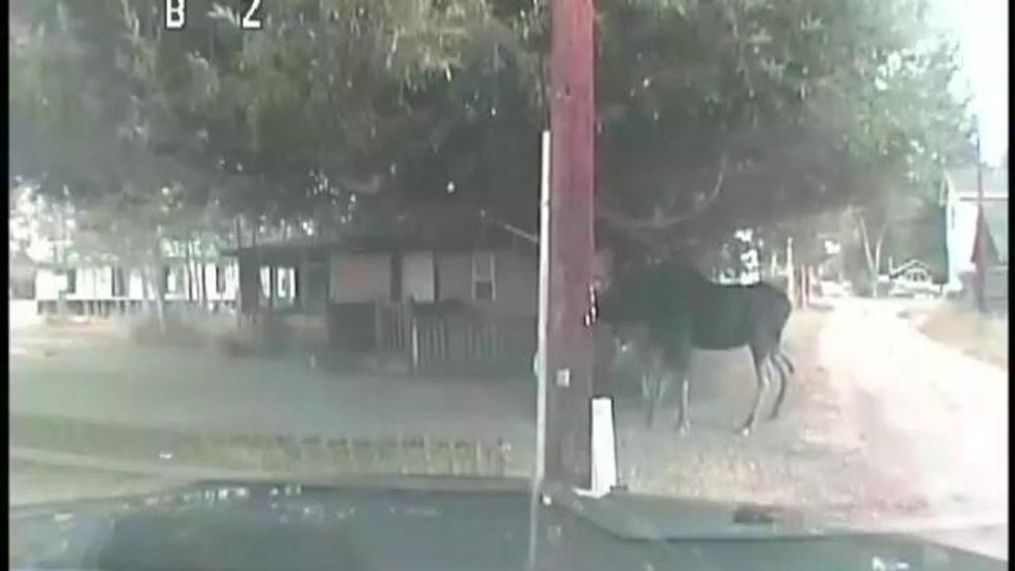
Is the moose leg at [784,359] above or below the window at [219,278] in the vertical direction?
below

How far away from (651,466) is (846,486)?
307 mm

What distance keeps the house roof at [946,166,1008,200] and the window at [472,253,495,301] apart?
2.40 feet

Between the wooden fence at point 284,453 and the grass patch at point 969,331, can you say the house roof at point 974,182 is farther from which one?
the wooden fence at point 284,453

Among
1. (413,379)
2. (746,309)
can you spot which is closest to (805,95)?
(746,309)

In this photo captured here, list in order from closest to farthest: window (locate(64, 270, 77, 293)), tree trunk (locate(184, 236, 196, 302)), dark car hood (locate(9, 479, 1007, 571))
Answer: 1. dark car hood (locate(9, 479, 1007, 571))
2. window (locate(64, 270, 77, 293))
3. tree trunk (locate(184, 236, 196, 302))

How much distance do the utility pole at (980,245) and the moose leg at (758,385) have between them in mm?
387

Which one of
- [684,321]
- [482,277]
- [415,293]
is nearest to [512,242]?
[482,277]

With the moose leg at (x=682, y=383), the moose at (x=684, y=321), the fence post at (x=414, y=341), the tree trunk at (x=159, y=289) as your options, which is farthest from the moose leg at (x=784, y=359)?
the tree trunk at (x=159, y=289)

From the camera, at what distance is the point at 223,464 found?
2154 mm

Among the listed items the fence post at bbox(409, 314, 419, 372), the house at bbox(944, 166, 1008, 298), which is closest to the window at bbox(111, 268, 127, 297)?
the fence post at bbox(409, 314, 419, 372)

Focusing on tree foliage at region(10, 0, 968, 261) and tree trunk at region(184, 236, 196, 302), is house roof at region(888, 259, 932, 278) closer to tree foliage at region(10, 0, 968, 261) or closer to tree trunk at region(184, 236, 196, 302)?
tree foliage at region(10, 0, 968, 261)

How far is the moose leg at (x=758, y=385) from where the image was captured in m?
2.19

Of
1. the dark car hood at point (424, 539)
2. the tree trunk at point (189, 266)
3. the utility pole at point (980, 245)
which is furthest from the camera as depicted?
the tree trunk at point (189, 266)

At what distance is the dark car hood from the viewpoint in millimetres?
1727
